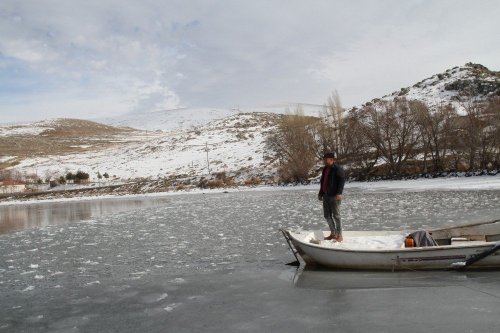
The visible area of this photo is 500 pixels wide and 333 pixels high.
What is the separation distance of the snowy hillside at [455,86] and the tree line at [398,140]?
41.7 feet

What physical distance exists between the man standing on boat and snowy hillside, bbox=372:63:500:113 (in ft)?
165

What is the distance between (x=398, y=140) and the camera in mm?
43688

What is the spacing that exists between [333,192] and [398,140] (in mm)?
36387

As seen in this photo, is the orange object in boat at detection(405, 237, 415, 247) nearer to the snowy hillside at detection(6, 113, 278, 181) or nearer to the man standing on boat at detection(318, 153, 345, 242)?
the man standing on boat at detection(318, 153, 345, 242)

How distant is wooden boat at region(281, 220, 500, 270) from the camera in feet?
26.8

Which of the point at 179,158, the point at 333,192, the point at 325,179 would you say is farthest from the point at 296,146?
the point at 333,192

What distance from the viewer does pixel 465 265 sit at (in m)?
8.17

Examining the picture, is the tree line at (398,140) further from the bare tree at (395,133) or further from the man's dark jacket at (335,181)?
the man's dark jacket at (335,181)

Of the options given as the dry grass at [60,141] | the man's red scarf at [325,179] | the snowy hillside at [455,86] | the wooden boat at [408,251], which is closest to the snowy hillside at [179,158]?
the dry grass at [60,141]

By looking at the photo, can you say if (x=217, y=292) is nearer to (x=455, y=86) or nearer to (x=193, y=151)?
(x=455, y=86)

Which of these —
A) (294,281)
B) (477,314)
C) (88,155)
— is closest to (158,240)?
(294,281)

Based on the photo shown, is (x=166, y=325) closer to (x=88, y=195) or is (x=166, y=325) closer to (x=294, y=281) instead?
(x=294, y=281)

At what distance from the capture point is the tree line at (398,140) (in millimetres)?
37812

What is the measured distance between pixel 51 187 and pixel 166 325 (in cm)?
6413
